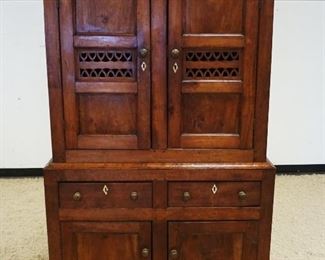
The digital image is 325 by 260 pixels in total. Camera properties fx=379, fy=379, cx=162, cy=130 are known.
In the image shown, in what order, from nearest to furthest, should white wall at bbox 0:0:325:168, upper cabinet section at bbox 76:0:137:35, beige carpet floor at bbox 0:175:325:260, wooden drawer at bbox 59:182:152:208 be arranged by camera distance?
upper cabinet section at bbox 76:0:137:35, wooden drawer at bbox 59:182:152:208, beige carpet floor at bbox 0:175:325:260, white wall at bbox 0:0:325:168

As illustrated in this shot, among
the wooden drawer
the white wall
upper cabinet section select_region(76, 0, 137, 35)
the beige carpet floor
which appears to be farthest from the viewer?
the white wall

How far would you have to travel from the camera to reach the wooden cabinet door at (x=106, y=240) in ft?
4.55

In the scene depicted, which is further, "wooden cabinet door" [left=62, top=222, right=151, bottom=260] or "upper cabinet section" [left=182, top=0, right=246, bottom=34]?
"wooden cabinet door" [left=62, top=222, right=151, bottom=260]

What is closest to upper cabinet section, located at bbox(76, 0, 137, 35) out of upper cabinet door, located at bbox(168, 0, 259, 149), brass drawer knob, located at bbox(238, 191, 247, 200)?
upper cabinet door, located at bbox(168, 0, 259, 149)

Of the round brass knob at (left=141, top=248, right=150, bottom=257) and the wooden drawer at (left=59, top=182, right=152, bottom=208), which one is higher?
the wooden drawer at (left=59, top=182, right=152, bottom=208)

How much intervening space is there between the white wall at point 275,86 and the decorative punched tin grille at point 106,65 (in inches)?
61.8

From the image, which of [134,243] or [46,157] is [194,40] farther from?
[46,157]

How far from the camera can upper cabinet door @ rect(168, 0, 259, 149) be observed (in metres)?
1.27

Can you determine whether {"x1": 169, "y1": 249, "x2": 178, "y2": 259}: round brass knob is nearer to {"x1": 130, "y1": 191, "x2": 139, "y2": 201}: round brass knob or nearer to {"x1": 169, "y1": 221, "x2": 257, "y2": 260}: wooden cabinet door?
{"x1": 169, "y1": 221, "x2": 257, "y2": 260}: wooden cabinet door

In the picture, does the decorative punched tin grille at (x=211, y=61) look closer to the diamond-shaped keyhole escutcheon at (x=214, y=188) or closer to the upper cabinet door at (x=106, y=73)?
the upper cabinet door at (x=106, y=73)

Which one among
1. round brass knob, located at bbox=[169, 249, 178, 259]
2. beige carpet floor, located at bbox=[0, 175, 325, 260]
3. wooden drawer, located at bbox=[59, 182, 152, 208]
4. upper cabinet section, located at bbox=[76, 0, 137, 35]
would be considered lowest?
beige carpet floor, located at bbox=[0, 175, 325, 260]

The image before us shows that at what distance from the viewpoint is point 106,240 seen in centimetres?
140

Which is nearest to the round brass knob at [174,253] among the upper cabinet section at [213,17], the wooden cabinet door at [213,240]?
the wooden cabinet door at [213,240]

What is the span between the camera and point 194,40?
1275 mm
